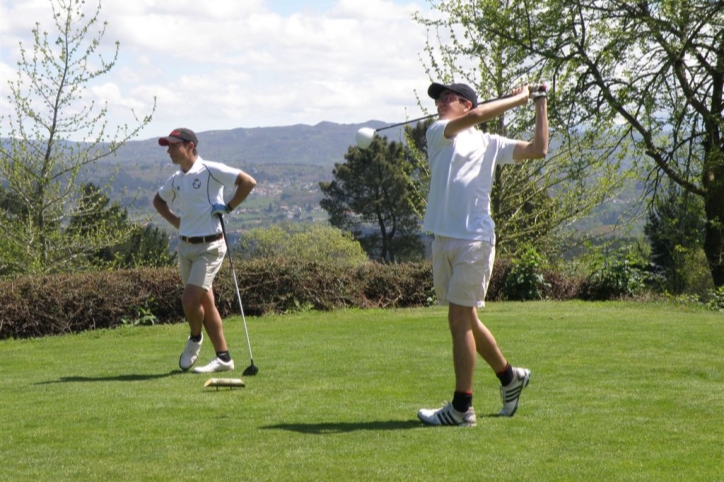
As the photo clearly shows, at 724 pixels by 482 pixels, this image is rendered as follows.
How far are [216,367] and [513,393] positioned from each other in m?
3.47

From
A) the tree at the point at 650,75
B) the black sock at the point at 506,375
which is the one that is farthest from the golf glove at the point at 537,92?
the tree at the point at 650,75

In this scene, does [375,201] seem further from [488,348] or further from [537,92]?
[537,92]

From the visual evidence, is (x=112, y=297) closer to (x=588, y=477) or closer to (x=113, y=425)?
(x=113, y=425)

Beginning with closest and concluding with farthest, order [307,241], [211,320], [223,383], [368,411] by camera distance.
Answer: [368,411]
[223,383]
[211,320]
[307,241]

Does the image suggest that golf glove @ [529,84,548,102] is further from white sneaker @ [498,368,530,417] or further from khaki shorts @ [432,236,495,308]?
white sneaker @ [498,368,530,417]

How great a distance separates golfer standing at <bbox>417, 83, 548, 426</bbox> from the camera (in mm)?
6332

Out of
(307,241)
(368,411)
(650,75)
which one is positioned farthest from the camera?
(307,241)

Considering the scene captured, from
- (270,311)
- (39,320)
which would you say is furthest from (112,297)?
(270,311)

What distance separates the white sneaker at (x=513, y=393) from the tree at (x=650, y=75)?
1745 centimetres

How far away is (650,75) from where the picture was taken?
2394 cm

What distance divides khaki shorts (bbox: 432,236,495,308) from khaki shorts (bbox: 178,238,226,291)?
132 inches

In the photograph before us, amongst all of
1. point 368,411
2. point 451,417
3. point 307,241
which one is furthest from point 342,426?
point 307,241

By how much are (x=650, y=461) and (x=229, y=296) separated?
1097cm

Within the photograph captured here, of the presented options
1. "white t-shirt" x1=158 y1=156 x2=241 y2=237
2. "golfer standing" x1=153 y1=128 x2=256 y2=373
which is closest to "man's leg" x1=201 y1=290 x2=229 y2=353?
"golfer standing" x1=153 y1=128 x2=256 y2=373
